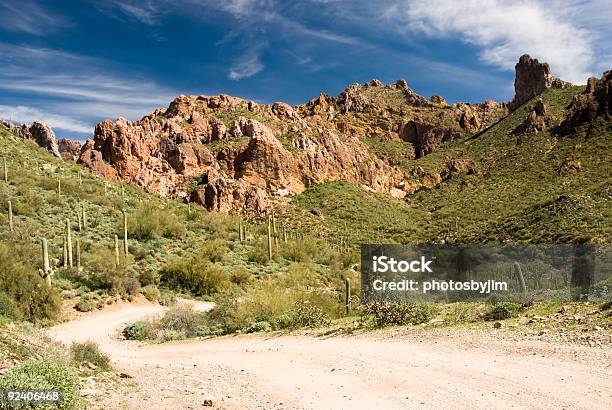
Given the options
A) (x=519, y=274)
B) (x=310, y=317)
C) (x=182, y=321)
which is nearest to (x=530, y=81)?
(x=519, y=274)

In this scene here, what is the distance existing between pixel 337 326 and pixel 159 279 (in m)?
14.5

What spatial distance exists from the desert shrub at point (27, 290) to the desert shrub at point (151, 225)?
12772mm

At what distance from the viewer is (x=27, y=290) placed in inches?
661

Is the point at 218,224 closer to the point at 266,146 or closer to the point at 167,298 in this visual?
the point at 167,298

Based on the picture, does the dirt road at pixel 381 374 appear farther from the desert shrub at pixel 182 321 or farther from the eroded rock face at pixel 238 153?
the eroded rock face at pixel 238 153

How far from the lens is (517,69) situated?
110125 mm

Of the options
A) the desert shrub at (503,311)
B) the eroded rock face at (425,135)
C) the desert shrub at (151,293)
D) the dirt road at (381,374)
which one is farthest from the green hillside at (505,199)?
the desert shrub at (151,293)

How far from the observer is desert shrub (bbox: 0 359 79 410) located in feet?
18.5

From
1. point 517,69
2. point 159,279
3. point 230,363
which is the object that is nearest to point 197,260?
point 159,279

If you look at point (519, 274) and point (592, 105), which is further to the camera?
point (592, 105)

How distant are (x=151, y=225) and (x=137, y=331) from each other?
16.6m

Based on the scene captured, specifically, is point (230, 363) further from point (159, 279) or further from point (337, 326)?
point (159, 279)

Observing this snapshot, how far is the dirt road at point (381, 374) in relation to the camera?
7105mm

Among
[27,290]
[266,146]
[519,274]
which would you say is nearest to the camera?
[519,274]
